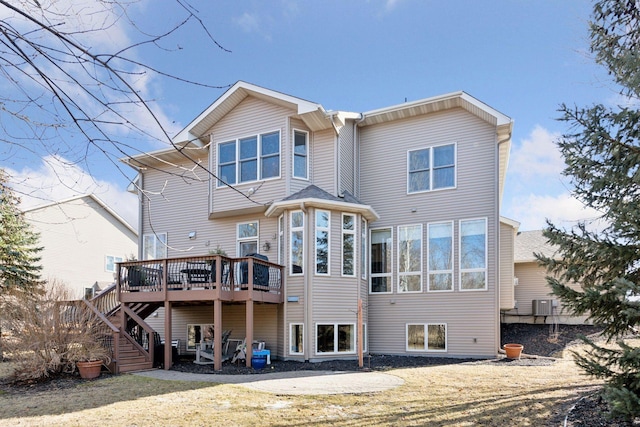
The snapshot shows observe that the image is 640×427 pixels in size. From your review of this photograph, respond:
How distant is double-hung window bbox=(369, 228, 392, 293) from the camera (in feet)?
47.7

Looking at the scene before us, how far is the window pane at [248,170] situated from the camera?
47.0 feet

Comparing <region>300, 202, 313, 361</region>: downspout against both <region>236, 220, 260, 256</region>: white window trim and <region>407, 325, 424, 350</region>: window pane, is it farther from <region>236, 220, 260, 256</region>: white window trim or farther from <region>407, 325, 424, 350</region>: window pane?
<region>407, 325, 424, 350</region>: window pane

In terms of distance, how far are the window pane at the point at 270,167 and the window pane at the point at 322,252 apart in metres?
2.39

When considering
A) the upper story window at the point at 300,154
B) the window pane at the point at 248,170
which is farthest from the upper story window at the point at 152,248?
the upper story window at the point at 300,154

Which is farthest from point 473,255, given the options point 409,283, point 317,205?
point 317,205

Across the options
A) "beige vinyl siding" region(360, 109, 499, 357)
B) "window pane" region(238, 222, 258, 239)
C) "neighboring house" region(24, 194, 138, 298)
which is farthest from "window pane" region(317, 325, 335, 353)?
"neighboring house" region(24, 194, 138, 298)

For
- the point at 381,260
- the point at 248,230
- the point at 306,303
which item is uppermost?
the point at 248,230

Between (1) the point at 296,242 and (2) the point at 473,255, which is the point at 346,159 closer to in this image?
(1) the point at 296,242

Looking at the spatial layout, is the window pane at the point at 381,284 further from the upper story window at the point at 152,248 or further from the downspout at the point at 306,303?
the upper story window at the point at 152,248

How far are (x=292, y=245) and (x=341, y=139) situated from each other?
12.1ft

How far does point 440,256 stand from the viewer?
13836 millimetres

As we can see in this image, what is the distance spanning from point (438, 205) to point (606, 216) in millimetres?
7794

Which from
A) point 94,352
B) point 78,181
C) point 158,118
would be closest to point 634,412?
point 158,118

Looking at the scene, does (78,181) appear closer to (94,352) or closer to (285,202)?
(94,352)
